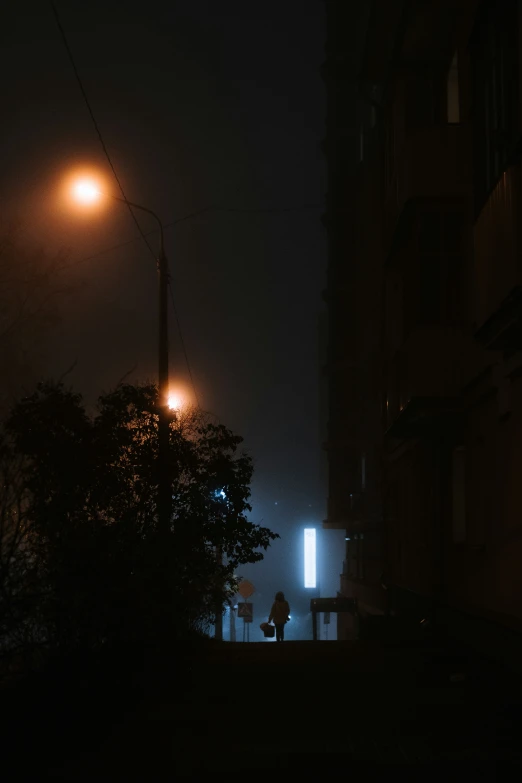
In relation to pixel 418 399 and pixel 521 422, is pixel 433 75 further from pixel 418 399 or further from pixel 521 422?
pixel 521 422

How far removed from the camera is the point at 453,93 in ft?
70.4

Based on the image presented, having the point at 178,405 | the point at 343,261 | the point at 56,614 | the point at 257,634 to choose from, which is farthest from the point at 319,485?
the point at 56,614

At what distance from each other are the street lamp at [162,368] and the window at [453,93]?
19.9 ft

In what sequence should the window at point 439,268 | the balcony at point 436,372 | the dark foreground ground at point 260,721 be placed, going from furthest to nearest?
1. the window at point 439,268
2. the balcony at point 436,372
3. the dark foreground ground at point 260,721

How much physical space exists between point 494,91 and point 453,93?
8018 millimetres

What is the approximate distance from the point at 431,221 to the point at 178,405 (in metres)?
5.98

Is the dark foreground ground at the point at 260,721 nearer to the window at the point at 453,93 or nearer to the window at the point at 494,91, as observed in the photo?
the window at the point at 494,91

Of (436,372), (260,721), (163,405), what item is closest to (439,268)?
(436,372)

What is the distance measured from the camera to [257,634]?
104688 millimetres

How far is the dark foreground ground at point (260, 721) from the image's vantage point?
7695mm

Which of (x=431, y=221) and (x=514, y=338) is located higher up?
(x=431, y=221)

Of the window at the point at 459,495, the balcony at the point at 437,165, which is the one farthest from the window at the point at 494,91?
the window at the point at 459,495

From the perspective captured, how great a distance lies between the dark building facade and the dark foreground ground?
8.74 ft

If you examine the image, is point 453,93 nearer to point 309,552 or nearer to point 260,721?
point 260,721
